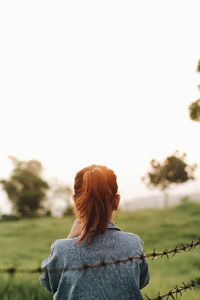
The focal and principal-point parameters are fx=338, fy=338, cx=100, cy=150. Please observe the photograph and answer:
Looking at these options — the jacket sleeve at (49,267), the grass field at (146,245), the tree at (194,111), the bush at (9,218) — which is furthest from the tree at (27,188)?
the jacket sleeve at (49,267)

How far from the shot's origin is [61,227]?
25.8 meters

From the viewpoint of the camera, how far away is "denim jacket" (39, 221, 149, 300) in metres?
2.14

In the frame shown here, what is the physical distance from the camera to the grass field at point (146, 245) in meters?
7.89

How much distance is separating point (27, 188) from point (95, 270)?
129ft

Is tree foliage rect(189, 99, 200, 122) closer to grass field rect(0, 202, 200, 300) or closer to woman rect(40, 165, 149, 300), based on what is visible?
grass field rect(0, 202, 200, 300)

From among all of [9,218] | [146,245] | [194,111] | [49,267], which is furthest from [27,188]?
[49,267]

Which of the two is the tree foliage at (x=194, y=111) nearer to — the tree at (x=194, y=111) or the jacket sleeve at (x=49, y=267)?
the tree at (x=194, y=111)

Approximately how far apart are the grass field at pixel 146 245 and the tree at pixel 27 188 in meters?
12.7

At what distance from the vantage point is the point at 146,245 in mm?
16953

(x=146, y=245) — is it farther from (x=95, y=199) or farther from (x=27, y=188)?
(x=27, y=188)

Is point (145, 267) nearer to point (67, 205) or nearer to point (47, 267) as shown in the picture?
point (47, 267)

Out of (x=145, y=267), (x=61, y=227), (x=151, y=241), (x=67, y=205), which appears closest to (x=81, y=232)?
(x=145, y=267)

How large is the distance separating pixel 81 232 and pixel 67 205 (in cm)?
3909

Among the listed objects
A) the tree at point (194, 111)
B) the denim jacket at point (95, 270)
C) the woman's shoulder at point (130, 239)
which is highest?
the tree at point (194, 111)
